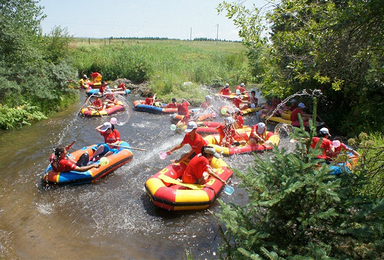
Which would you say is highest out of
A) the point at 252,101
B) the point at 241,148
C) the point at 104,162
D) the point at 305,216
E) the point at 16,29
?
the point at 16,29

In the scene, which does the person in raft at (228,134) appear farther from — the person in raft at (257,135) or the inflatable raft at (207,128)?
the inflatable raft at (207,128)

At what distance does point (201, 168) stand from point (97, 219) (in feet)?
8.53

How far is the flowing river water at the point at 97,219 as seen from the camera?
18.1ft

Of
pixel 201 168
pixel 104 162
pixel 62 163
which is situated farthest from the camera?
pixel 104 162

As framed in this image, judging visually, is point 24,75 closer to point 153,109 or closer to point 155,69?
point 153,109

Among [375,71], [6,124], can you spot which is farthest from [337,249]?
[6,124]

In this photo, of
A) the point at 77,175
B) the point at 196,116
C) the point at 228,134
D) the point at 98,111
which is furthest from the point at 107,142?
the point at 98,111

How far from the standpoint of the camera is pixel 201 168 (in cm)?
676

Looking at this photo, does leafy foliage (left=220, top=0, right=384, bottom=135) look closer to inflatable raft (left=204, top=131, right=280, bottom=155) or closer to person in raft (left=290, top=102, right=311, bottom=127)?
person in raft (left=290, top=102, right=311, bottom=127)

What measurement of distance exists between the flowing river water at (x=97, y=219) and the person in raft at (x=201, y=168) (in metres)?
0.76

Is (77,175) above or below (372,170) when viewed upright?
below

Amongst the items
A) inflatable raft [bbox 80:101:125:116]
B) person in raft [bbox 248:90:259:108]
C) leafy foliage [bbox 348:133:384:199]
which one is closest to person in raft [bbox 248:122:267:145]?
leafy foliage [bbox 348:133:384:199]

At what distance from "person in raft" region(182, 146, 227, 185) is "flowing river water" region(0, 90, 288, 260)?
2.49ft

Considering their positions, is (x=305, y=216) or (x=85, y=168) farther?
(x=85, y=168)
